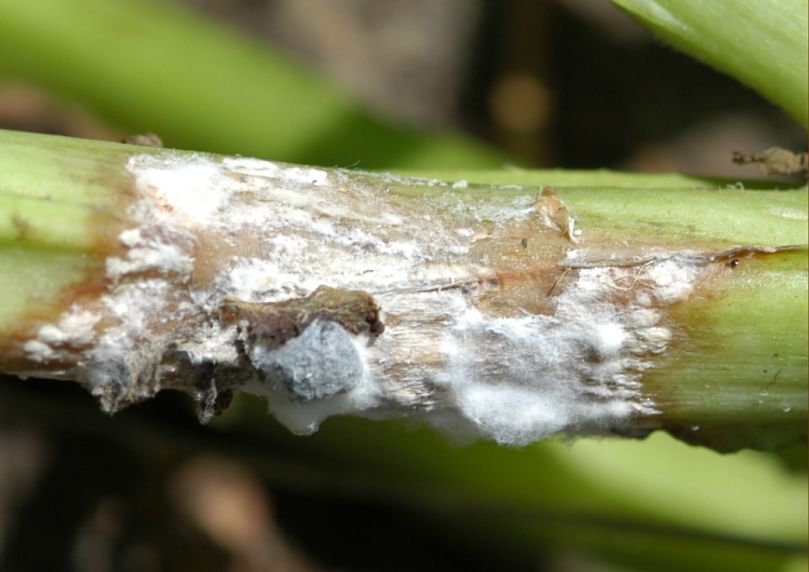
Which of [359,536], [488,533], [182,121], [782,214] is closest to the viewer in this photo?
[782,214]

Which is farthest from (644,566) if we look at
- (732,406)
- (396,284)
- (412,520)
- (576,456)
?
(396,284)

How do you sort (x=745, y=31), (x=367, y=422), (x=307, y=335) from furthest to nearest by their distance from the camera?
(x=367, y=422)
(x=745, y=31)
(x=307, y=335)

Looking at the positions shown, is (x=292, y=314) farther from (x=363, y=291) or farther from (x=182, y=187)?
(x=182, y=187)

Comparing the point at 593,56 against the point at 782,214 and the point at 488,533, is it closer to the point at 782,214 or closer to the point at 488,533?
A: the point at 488,533

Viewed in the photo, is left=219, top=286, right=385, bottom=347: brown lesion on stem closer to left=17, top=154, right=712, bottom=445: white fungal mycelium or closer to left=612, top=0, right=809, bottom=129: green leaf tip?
left=17, top=154, right=712, bottom=445: white fungal mycelium

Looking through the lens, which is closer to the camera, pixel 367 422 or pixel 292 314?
pixel 292 314

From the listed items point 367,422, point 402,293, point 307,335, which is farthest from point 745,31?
→ point 367,422

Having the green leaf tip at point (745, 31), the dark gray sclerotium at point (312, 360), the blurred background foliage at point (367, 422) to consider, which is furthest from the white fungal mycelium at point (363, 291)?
the blurred background foliage at point (367, 422)
